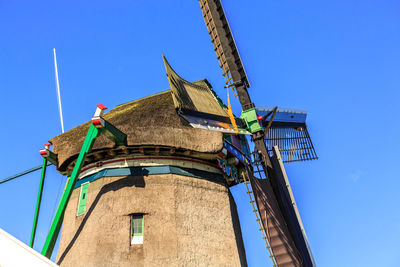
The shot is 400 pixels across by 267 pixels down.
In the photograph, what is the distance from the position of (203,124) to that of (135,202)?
2.26 m

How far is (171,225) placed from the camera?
887 centimetres

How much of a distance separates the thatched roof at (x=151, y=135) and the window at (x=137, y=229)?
158cm

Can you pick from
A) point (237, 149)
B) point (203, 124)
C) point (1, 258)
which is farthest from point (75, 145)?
point (1, 258)

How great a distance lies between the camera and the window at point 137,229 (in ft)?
28.8

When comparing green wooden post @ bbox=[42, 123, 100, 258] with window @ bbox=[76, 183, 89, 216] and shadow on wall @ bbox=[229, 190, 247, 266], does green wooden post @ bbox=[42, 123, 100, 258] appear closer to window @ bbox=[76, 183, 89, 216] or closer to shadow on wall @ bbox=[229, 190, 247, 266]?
window @ bbox=[76, 183, 89, 216]

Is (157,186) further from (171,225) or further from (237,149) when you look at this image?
(237,149)

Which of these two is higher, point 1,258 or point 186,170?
point 186,170

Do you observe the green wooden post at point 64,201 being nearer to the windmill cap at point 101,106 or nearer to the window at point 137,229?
the windmill cap at point 101,106

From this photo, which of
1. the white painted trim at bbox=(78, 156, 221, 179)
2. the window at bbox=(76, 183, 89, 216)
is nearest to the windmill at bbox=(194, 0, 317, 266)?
the white painted trim at bbox=(78, 156, 221, 179)

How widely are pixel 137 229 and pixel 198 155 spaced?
2267 mm

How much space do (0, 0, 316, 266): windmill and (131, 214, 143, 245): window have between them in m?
0.02

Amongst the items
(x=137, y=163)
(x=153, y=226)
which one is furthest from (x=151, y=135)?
(x=153, y=226)

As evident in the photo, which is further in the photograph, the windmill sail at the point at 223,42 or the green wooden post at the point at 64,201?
the windmill sail at the point at 223,42

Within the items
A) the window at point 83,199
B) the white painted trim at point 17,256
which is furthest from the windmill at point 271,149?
the white painted trim at point 17,256
